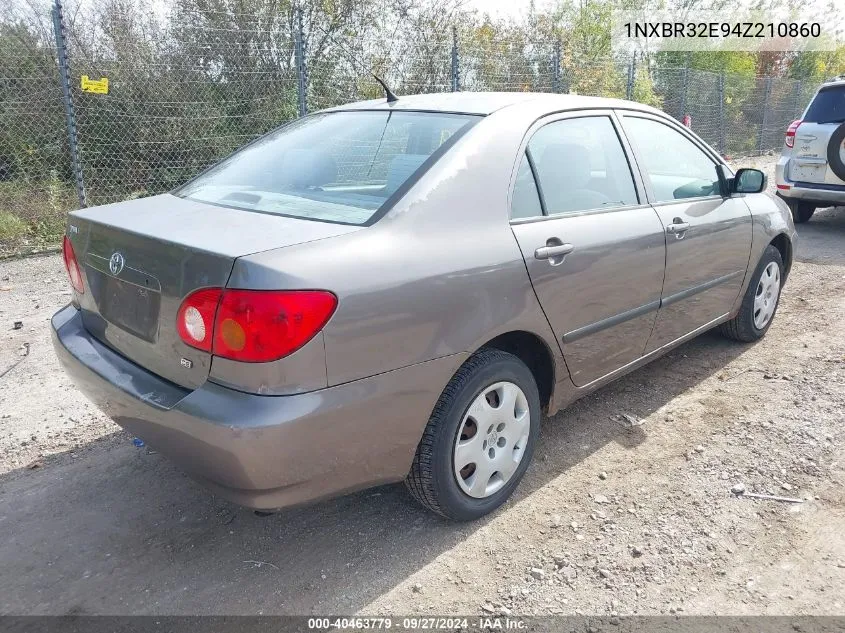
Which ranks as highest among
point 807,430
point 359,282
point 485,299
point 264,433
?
point 359,282

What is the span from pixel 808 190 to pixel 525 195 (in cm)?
686

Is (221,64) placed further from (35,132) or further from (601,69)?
(601,69)

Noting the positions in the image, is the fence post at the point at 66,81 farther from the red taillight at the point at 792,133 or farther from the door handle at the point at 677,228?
the red taillight at the point at 792,133

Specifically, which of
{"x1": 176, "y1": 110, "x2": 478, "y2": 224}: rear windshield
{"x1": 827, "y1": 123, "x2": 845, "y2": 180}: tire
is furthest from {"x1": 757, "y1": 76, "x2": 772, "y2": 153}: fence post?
{"x1": 176, "y1": 110, "x2": 478, "y2": 224}: rear windshield

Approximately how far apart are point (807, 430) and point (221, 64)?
7684 mm

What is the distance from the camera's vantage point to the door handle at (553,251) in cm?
267

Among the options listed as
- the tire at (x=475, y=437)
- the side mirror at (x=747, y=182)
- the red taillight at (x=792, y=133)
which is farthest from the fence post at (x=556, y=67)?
the tire at (x=475, y=437)

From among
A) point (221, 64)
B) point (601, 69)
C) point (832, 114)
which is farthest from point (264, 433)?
point (601, 69)

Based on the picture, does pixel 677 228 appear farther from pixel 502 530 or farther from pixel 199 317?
pixel 199 317

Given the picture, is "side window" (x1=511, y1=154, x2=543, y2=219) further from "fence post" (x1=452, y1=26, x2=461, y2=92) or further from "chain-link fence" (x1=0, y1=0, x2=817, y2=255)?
"fence post" (x1=452, y1=26, x2=461, y2=92)

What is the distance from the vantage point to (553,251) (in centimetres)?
273

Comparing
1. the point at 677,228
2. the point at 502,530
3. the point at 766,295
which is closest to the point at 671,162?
the point at 677,228

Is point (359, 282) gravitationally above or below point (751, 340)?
above

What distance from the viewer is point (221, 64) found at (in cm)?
841
